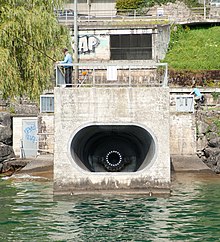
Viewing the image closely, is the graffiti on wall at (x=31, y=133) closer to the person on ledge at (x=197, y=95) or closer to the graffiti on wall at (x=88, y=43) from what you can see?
the person on ledge at (x=197, y=95)

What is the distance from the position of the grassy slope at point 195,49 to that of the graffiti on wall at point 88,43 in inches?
214

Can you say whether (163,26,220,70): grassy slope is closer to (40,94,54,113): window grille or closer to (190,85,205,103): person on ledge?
(190,85,205,103): person on ledge

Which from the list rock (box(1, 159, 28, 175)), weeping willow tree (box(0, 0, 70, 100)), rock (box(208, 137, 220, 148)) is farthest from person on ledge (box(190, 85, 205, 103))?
weeping willow tree (box(0, 0, 70, 100))

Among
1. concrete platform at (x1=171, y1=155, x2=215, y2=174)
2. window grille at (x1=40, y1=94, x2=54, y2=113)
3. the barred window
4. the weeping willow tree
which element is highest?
the barred window

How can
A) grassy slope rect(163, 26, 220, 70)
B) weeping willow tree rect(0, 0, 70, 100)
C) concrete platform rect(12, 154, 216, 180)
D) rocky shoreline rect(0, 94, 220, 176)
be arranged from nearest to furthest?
weeping willow tree rect(0, 0, 70, 100) → concrete platform rect(12, 154, 216, 180) → rocky shoreline rect(0, 94, 220, 176) → grassy slope rect(163, 26, 220, 70)

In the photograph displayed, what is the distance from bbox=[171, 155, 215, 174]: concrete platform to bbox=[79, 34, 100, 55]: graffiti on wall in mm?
19233

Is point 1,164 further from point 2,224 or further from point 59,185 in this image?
point 2,224

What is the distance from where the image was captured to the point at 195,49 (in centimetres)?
5006

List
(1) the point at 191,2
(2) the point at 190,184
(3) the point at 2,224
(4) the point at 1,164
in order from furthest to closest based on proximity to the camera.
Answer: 1. (1) the point at 191,2
2. (4) the point at 1,164
3. (2) the point at 190,184
4. (3) the point at 2,224

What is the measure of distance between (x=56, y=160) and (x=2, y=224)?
16.9 feet

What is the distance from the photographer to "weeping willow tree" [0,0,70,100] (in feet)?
83.5

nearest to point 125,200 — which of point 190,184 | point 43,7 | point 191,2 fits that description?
point 190,184

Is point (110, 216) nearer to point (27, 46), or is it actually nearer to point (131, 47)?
point (27, 46)

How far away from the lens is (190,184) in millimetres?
24688
